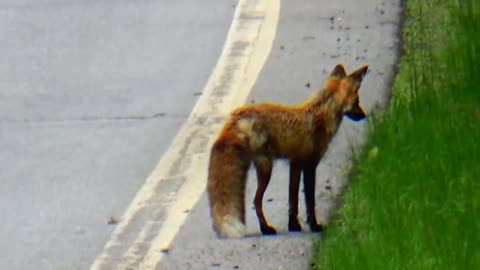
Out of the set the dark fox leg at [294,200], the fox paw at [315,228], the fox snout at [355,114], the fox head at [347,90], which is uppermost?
the fox head at [347,90]

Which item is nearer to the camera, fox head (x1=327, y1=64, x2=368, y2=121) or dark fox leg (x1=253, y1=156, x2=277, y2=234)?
dark fox leg (x1=253, y1=156, x2=277, y2=234)

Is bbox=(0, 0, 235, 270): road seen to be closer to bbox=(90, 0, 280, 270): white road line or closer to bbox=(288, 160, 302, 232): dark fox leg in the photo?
bbox=(90, 0, 280, 270): white road line

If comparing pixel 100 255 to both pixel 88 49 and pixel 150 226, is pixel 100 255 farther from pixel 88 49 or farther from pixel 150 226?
pixel 88 49

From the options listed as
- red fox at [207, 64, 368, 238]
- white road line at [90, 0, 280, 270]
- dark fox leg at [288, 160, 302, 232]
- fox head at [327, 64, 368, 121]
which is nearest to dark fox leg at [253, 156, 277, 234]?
red fox at [207, 64, 368, 238]

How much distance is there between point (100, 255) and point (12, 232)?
2.22 ft

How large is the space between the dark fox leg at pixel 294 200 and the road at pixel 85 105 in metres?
0.92

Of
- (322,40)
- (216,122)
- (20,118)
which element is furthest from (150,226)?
(322,40)

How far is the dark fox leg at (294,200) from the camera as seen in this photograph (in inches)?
288

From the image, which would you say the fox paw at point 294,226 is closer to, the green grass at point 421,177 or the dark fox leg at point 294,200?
Answer: the dark fox leg at point 294,200

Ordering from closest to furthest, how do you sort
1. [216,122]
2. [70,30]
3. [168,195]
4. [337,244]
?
[337,244]
[168,195]
[216,122]
[70,30]

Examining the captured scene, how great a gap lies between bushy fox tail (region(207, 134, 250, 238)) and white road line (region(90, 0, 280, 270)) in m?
0.29

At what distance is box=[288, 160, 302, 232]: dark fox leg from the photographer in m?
7.31

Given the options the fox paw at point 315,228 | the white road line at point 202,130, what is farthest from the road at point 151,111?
the fox paw at point 315,228

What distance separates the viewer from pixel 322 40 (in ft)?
36.4
